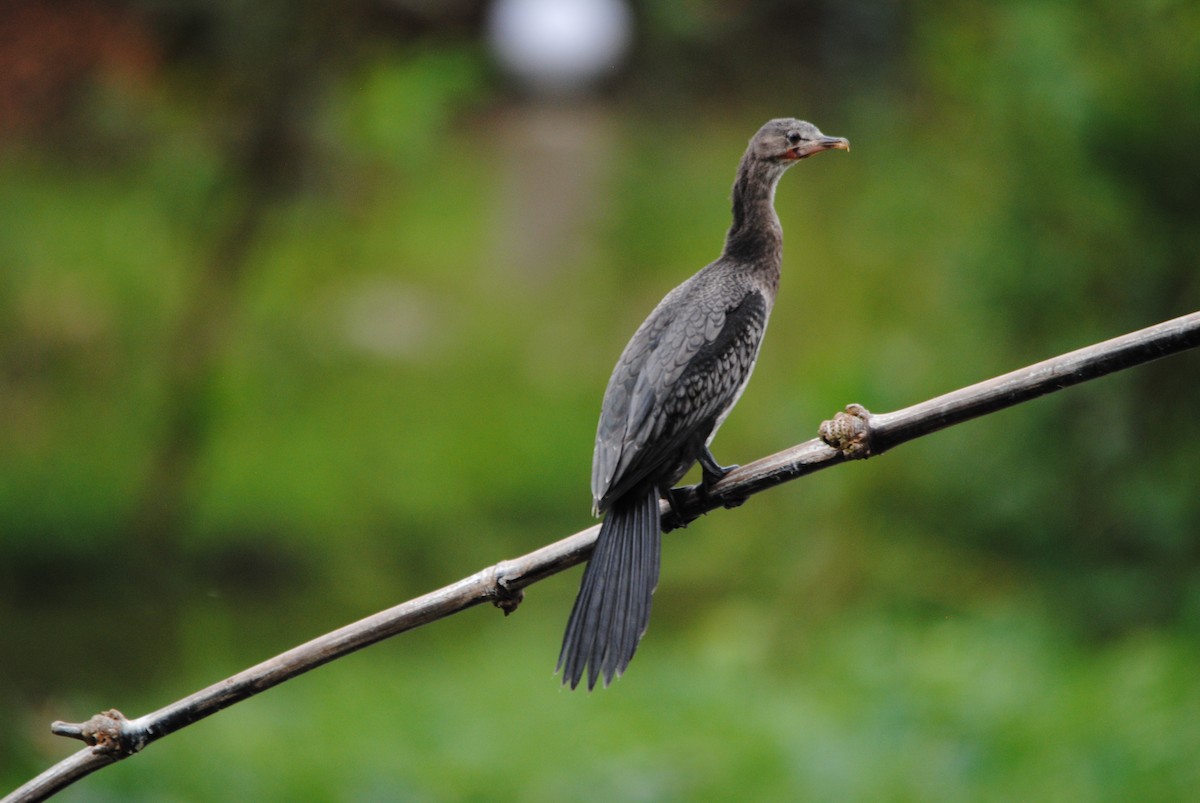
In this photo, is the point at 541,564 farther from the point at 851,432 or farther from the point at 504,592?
the point at 851,432

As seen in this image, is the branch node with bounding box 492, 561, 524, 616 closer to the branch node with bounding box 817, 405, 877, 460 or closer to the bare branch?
the bare branch

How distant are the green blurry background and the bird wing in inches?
71.0

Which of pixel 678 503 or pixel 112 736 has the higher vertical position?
pixel 678 503

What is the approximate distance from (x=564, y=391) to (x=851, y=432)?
444cm

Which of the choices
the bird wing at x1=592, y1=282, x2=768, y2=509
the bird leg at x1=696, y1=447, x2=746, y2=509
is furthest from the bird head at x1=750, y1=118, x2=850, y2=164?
the bird leg at x1=696, y1=447, x2=746, y2=509

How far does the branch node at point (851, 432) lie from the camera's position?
1.23 meters

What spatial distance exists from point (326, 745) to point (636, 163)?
3527mm

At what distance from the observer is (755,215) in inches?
51.3

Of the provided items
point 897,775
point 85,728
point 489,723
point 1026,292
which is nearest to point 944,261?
point 1026,292

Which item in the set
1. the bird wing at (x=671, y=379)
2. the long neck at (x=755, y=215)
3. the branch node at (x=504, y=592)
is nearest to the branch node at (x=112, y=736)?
the branch node at (x=504, y=592)

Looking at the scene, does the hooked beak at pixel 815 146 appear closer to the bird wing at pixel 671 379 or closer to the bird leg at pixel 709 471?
the bird wing at pixel 671 379

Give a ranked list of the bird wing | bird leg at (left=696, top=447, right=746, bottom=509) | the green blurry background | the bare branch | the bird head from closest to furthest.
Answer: the bare branch, the bird head, the bird wing, bird leg at (left=696, top=447, right=746, bottom=509), the green blurry background

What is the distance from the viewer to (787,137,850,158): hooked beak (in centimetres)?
117

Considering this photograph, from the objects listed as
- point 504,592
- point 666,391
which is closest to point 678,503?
point 666,391
